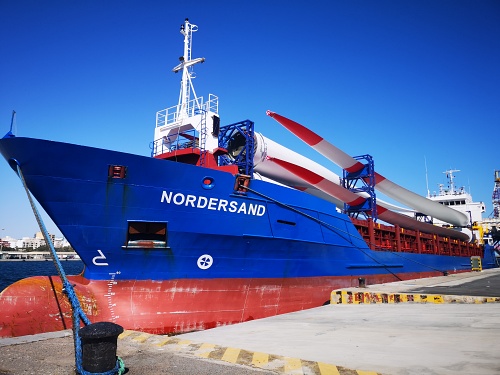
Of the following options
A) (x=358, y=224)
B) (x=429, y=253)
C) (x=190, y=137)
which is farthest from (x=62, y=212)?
(x=429, y=253)

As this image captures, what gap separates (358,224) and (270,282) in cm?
670

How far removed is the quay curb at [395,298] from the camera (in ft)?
33.4

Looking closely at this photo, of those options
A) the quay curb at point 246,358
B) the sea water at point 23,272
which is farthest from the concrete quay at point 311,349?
the sea water at point 23,272


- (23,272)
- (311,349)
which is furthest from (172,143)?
(23,272)

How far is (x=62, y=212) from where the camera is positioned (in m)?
8.02

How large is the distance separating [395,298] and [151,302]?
287 inches

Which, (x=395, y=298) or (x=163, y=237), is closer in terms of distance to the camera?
(x=163, y=237)

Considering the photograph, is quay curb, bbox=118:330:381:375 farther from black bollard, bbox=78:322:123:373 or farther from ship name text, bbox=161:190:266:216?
ship name text, bbox=161:190:266:216

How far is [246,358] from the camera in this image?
4719 mm

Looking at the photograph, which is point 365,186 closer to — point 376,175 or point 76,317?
point 376,175

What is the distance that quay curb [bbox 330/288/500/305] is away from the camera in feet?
33.4

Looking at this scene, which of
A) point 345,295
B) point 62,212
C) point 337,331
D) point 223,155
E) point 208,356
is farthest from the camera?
point 223,155

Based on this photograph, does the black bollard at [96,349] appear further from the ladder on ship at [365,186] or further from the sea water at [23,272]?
the sea water at [23,272]

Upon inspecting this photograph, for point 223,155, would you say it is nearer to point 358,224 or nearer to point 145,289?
point 145,289
